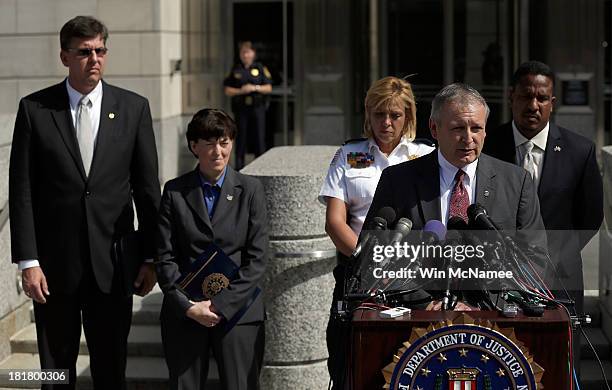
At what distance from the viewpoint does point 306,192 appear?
6586 mm

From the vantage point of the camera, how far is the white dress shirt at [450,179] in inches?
173

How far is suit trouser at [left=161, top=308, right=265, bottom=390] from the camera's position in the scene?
565cm

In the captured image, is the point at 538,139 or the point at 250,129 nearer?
the point at 538,139

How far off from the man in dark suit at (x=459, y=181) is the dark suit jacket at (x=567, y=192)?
129 centimetres

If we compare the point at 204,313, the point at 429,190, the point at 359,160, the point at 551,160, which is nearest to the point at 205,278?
the point at 204,313

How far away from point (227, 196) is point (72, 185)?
76 cm

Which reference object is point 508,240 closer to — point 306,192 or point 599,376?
point 306,192

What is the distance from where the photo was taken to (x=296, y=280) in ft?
22.1

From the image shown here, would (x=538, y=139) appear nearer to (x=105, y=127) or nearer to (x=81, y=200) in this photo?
(x=105, y=127)

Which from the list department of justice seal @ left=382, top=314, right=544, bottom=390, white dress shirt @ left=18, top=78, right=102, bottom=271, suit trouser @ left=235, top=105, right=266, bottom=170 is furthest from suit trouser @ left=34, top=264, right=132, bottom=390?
suit trouser @ left=235, top=105, right=266, bottom=170

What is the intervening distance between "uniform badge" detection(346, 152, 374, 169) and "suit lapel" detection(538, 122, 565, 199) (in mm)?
883

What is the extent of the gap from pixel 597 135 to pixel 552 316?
13845mm

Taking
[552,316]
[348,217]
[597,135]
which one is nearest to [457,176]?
[552,316]

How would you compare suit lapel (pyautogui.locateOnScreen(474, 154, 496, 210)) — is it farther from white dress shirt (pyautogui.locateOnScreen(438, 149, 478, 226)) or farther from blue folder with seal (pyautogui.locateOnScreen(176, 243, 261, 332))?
blue folder with seal (pyautogui.locateOnScreen(176, 243, 261, 332))
